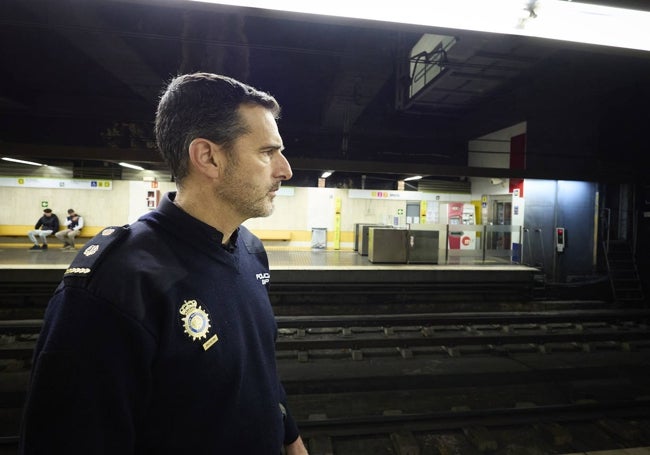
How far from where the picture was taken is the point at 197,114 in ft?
3.63

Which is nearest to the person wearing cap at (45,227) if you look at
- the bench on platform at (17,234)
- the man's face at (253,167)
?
the bench on platform at (17,234)

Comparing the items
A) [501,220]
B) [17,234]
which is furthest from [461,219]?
[17,234]

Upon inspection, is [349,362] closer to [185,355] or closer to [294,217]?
[185,355]

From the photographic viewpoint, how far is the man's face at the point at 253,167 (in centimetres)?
115

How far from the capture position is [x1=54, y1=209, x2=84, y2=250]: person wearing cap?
1120 cm

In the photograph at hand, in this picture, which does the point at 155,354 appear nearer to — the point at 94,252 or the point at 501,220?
the point at 94,252

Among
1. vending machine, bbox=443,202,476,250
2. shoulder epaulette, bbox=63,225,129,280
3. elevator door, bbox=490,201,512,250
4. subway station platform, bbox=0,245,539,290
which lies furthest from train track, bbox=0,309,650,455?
vending machine, bbox=443,202,476,250

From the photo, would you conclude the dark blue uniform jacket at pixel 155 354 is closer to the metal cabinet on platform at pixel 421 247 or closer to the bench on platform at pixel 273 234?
the metal cabinet on platform at pixel 421 247

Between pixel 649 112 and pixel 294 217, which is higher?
pixel 649 112

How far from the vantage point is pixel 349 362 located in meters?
5.27

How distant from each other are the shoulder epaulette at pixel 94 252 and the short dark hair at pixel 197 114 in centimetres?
27

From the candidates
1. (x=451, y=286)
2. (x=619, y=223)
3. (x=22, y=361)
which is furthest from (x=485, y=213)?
(x=22, y=361)

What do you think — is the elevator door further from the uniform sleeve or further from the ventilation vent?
the uniform sleeve

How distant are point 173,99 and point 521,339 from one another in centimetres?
676
